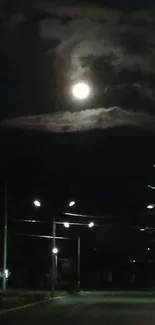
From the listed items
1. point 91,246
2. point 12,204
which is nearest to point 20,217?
point 12,204

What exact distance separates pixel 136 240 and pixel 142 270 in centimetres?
1215

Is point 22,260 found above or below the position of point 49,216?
below

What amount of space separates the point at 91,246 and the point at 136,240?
6260 mm

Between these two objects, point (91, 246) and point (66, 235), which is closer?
point (66, 235)

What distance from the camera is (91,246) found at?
98312mm

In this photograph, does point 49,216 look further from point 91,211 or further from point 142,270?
point 142,270

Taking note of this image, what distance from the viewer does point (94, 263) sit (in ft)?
334

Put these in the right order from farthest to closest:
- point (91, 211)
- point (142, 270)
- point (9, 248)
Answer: point (142, 270), point (91, 211), point (9, 248)

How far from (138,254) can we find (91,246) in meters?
6.95

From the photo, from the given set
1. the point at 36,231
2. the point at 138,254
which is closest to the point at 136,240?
the point at 138,254

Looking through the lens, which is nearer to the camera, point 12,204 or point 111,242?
point 12,204

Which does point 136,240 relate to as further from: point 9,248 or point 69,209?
point 9,248

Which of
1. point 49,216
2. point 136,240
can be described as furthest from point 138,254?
point 49,216

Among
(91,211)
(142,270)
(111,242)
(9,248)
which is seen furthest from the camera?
(142,270)
